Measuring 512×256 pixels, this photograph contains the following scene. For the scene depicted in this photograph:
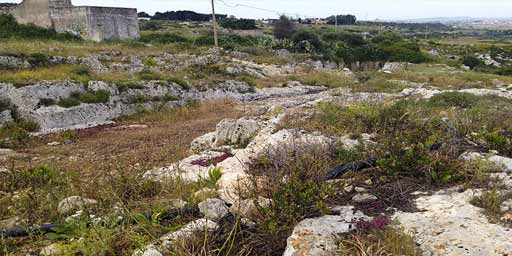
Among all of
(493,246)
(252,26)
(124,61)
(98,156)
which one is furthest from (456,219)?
(252,26)

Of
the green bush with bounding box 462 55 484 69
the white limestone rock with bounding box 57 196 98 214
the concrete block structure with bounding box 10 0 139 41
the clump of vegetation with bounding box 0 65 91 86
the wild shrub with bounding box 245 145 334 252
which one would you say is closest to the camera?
the wild shrub with bounding box 245 145 334 252

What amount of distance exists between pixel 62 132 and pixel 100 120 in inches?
87.3

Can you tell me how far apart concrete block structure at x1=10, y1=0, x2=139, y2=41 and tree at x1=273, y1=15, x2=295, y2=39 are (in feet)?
73.9

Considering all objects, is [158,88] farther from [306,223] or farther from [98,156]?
[306,223]

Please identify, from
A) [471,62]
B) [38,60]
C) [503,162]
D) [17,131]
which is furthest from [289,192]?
[471,62]

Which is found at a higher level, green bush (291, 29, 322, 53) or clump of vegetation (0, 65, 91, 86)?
green bush (291, 29, 322, 53)

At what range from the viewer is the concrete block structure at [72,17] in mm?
27734

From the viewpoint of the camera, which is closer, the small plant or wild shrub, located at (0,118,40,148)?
wild shrub, located at (0,118,40,148)

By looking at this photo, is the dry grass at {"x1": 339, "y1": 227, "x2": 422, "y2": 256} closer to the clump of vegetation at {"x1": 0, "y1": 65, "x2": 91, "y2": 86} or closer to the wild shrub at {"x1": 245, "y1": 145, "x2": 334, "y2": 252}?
the wild shrub at {"x1": 245, "y1": 145, "x2": 334, "y2": 252}

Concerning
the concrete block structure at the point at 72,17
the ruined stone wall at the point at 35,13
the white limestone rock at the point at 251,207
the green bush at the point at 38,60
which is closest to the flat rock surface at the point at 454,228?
the white limestone rock at the point at 251,207

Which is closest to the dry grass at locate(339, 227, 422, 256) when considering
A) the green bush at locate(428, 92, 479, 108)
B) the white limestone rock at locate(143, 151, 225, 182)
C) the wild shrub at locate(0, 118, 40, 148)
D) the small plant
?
the white limestone rock at locate(143, 151, 225, 182)

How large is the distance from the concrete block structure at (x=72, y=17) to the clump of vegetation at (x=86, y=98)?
1788 centimetres

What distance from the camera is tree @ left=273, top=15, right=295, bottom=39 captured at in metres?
47.3

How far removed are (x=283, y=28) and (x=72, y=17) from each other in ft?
89.1
